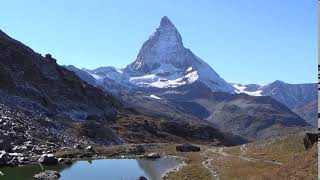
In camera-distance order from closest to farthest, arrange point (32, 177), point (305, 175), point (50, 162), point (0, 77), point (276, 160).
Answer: point (305, 175) < point (32, 177) < point (276, 160) < point (50, 162) < point (0, 77)

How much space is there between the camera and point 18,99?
16650 centimetres

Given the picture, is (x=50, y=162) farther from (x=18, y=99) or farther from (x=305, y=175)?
(x=18, y=99)

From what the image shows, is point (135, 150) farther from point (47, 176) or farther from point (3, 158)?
point (47, 176)

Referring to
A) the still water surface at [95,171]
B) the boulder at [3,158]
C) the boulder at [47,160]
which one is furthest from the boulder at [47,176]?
the boulder at [47,160]

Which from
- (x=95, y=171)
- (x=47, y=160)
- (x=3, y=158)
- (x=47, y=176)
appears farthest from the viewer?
(x=47, y=160)

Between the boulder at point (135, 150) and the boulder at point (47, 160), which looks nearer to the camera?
the boulder at point (47, 160)

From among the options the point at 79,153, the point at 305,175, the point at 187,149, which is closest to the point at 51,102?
the point at 187,149

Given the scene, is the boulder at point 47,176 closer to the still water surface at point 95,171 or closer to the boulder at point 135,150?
the still water surface at point 95,171

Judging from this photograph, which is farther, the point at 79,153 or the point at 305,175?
the point at 79,153

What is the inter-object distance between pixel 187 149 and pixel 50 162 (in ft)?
232

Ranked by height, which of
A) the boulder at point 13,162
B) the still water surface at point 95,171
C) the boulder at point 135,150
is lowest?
the still water surface at point 95,171

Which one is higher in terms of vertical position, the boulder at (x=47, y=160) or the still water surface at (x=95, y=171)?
the boulder at (x=47, y=160)

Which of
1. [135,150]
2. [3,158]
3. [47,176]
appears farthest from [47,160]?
[135,150]

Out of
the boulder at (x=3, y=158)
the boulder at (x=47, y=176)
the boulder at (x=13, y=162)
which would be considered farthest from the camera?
the boulder at (x=13, y=162)
